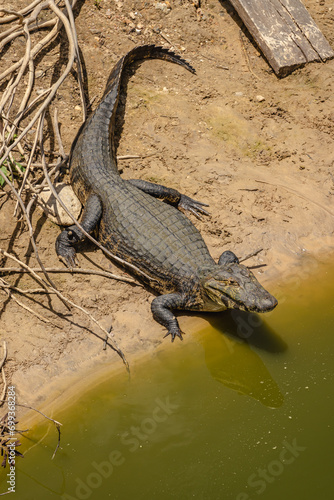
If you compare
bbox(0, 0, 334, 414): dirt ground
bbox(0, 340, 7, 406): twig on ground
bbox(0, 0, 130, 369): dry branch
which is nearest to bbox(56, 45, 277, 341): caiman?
bbox(0, 0, 334, 414): dirt ground

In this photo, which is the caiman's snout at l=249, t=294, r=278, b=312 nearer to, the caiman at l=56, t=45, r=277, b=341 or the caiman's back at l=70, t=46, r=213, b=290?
the caiman at l=56, t=45, r=277, b=341

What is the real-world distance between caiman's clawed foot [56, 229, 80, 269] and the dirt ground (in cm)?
10

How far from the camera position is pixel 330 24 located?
22.9 feet

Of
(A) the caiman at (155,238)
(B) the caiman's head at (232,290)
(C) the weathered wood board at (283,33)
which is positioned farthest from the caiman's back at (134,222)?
(C) the weathered wood board at (283,33)

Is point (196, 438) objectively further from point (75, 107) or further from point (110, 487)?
point (75, 107)

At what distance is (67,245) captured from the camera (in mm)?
4711

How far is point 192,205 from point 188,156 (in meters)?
0.70

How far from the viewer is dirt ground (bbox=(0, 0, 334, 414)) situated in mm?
4234

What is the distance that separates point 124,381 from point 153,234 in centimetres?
142

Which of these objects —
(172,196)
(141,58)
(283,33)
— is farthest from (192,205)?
(283,33)

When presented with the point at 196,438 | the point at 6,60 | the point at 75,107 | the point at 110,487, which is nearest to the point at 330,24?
the point at 75,107

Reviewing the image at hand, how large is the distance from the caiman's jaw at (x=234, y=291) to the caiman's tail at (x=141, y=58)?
8.91 feet

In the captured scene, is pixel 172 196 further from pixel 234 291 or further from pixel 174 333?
pixel 174 333

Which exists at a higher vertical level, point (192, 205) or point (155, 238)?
point (192, 205)
